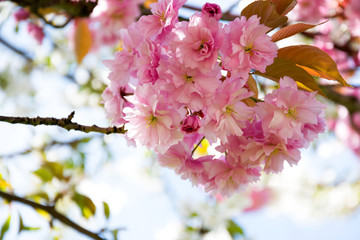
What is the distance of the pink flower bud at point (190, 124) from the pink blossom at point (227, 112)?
0.04 ft

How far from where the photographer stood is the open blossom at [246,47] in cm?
51

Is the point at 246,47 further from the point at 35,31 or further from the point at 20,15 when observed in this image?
the point at 35,31

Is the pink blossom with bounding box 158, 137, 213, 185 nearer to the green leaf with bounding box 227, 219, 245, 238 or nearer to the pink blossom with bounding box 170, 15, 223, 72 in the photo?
the pink blossom with bounding box 170, 15, 223, 72

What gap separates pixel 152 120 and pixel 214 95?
91 mm

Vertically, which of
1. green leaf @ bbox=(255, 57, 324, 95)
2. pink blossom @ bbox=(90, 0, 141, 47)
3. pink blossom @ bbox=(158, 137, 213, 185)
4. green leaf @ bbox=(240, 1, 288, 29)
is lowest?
pink blossom @ bbox=(158, 137, 213, 185)

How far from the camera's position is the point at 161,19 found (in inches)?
22.3

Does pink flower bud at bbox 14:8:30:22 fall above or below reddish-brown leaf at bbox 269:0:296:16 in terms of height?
above

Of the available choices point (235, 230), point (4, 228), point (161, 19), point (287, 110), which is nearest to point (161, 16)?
point (161, 19)

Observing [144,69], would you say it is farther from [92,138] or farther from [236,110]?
[92,138]

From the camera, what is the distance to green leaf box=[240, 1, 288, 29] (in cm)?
55

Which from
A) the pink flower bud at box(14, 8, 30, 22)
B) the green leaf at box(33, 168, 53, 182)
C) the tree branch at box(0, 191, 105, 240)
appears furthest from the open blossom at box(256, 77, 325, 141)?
the pink flower bud at box(14, 8, 30, 22)

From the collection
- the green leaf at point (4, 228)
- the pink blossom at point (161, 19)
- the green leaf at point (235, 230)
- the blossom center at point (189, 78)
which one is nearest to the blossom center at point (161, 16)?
the pink blossom at point (161, 19)

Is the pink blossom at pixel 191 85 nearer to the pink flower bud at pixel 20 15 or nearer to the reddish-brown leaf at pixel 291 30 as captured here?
the reddish-brown leaf at pixel 291 30

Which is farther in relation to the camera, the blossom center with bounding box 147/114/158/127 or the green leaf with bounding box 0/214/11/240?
the green leaf with bounding box 0/214/11/240
